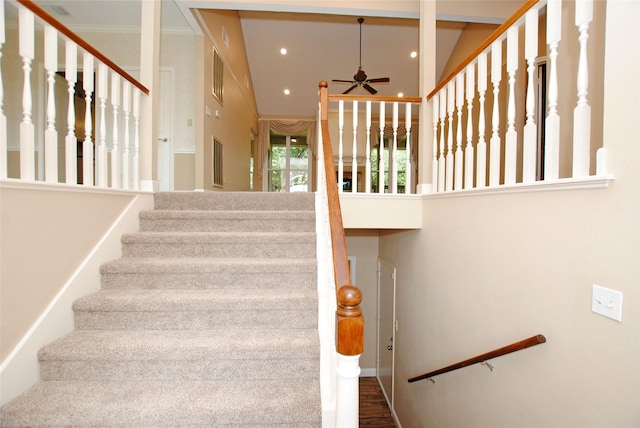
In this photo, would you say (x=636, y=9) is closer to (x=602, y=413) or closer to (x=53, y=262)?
(x=602, y=413)

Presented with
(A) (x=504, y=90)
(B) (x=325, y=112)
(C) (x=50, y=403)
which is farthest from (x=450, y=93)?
(C) (x=50, y=403)

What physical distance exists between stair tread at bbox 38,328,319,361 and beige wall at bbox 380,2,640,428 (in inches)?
43.6

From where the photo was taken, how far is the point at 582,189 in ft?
4.25

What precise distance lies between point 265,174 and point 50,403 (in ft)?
25.1

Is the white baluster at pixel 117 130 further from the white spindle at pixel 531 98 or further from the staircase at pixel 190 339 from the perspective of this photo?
the white spindle at pixel 531 98

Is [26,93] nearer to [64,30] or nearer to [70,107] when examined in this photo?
[70,107]

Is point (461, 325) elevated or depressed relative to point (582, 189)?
depressed

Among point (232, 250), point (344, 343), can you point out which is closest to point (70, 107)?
point (232, 250)

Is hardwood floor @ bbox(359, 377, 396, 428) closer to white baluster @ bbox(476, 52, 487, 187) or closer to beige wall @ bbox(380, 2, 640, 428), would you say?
beige wall @ bbox(380, 2, 640, 428)

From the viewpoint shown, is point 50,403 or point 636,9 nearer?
point 636,9

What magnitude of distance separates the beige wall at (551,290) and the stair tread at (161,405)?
1104 mm

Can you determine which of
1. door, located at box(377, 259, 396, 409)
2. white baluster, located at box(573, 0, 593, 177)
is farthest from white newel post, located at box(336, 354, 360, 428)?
door, located at box(377, 259, 396, 409)

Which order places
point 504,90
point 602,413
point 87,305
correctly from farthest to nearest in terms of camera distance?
point 504,90, point 87,305, point 602,413

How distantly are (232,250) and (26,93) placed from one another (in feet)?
4.80
